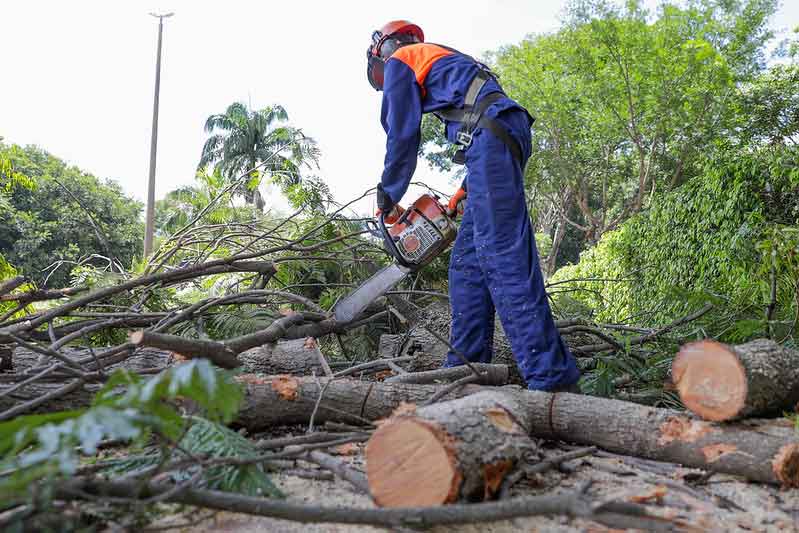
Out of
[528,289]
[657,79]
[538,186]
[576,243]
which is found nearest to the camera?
[528,289]

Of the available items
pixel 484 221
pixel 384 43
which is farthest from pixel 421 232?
pixel 384 43

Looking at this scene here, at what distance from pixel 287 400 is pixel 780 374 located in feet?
5.43

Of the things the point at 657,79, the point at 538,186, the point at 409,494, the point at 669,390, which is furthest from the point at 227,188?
the point at 538,186

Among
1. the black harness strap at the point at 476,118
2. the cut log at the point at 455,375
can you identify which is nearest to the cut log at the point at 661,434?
the cut log at the point at 455,375

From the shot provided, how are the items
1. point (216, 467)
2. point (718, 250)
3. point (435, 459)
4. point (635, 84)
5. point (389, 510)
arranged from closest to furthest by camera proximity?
point (389, 510) < point (435, 459) < point (216, 467) < point (718, 250) < point (635, 84)

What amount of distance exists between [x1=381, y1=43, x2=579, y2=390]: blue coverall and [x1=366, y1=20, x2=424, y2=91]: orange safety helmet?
0.78 feet

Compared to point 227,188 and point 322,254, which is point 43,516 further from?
point 227,188

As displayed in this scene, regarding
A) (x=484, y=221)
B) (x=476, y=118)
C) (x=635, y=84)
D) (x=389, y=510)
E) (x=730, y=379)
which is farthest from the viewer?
(x=635, y=84)

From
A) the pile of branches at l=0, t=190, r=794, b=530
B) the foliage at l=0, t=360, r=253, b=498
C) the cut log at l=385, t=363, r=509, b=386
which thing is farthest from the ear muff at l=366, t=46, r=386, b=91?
the foliage at l=0, t=360, r=253, b=498

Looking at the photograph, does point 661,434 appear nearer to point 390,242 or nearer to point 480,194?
point 480,194

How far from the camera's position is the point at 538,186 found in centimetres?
1903

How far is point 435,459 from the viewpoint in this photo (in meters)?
1.33

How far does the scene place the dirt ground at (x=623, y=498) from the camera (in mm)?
1347

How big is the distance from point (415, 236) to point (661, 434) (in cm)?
146
